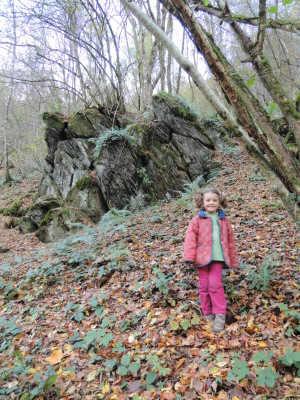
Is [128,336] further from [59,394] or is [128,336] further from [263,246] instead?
[263,246]

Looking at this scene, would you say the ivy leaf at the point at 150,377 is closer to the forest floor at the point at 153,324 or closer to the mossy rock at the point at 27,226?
the forest floor at the point at 153,324

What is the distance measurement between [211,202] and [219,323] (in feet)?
4.84

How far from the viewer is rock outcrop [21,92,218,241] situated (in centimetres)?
924

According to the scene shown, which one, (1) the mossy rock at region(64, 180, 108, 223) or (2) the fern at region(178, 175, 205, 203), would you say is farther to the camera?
(1) the mossy rock at region(64, 180, 108, 223)

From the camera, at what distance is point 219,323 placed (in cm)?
276

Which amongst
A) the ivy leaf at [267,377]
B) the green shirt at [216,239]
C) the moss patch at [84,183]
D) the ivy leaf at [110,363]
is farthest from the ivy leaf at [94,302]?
the moss patch at [84,183]

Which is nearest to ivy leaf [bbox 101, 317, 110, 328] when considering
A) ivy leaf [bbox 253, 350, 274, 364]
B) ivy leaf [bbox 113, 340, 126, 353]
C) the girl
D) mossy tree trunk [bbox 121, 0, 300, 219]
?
ivy leaf [bbox 113, 340, 126, 353]

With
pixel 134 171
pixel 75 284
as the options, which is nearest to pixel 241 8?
pixel 134 171

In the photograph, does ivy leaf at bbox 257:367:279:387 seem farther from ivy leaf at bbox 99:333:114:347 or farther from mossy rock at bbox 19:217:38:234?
mossy rock at bbox 19:217:38:234

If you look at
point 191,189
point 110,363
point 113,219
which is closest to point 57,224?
point 113,219

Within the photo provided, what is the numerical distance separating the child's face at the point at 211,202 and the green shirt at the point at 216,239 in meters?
0.08

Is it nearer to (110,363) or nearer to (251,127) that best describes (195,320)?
(110,363)

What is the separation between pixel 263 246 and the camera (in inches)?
160

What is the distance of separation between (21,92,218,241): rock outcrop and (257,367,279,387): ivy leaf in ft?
23.7
